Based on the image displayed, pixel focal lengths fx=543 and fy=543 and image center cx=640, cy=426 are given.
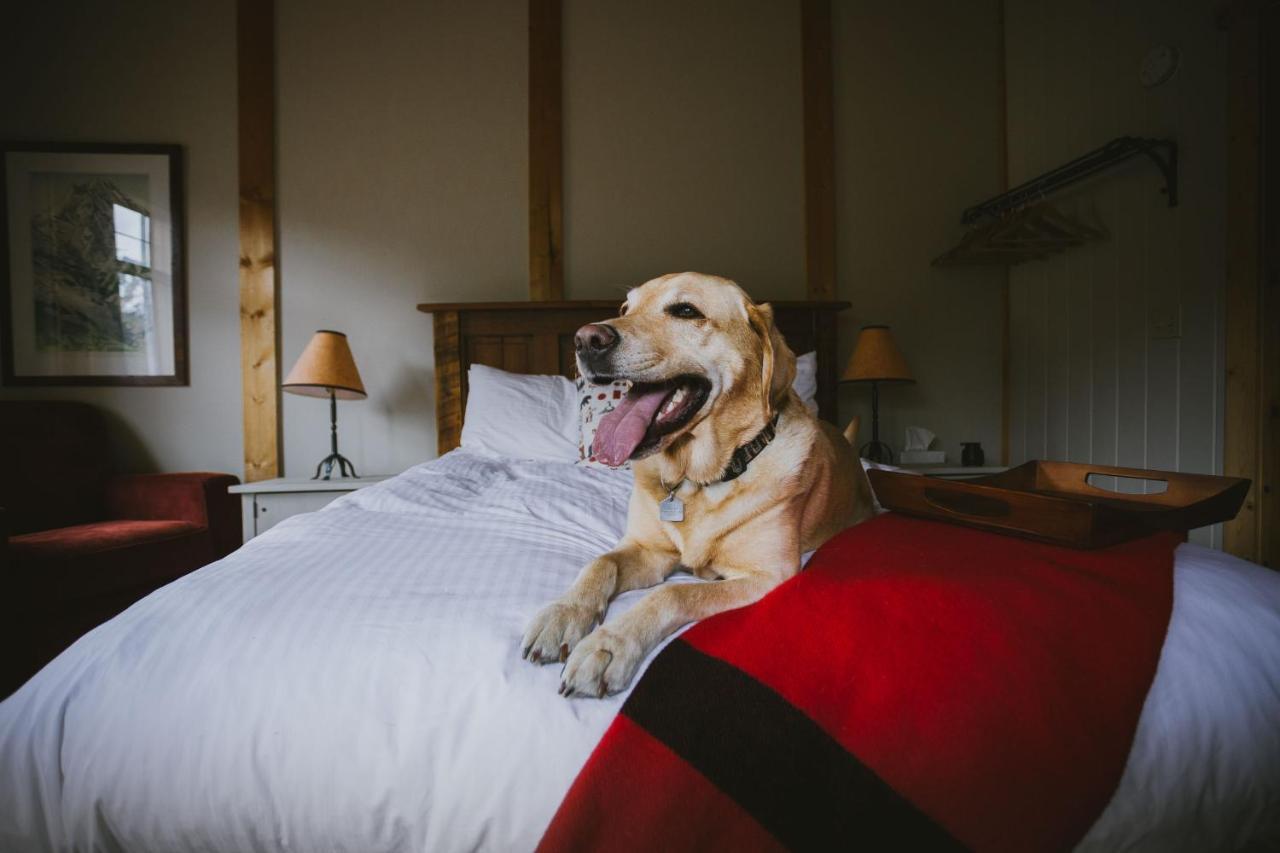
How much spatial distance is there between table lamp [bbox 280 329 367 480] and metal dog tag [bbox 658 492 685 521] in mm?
2432

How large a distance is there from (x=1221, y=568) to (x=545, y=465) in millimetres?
1929

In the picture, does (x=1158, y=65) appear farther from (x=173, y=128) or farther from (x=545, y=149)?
(x=173, y=128)

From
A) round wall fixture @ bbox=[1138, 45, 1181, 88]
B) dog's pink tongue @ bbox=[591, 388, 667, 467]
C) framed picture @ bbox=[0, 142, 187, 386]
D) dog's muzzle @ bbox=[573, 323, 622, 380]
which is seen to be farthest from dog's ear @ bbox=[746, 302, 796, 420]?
framed picture @ bbox=[0, 142, 187, 386]

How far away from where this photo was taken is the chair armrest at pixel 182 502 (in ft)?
9.64

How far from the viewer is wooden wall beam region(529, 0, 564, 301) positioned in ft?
11.6

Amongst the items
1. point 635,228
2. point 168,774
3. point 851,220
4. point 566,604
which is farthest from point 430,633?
point 851,220

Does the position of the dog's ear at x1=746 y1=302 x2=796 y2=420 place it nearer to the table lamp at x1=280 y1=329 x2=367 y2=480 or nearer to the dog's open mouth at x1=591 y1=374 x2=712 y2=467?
the dog's open mouth at x1=591 y1=374 x2=712 y2=467

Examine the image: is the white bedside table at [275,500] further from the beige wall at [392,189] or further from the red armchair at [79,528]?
the beige wall at [392,189]

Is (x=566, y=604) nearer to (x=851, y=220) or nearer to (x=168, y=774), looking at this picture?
(x=168, y=774)

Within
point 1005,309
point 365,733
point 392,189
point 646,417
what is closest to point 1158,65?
point 1005,309

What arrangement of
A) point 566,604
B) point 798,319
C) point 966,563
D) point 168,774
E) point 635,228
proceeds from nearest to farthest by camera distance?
1. point 168,774
2. point 566,604
3. point 966,563
4. point 798,319
5. point 635,228

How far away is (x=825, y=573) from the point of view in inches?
39.5

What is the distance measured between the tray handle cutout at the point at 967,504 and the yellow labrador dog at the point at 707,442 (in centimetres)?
26

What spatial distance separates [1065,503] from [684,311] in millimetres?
869
